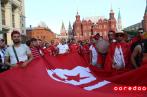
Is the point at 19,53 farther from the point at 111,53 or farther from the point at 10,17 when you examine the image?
the point at 10,17

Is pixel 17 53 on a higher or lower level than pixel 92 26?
lower

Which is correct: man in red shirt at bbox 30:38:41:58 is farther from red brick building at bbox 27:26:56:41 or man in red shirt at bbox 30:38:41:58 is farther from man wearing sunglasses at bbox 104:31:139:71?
red brick building at bbox 27:26:56:41

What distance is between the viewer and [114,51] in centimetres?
995

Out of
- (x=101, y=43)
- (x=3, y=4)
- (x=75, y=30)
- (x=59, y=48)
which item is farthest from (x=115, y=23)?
(x=101, y=43)

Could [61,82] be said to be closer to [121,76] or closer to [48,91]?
[48,91]

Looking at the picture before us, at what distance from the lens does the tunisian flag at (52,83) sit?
7348 millimetres

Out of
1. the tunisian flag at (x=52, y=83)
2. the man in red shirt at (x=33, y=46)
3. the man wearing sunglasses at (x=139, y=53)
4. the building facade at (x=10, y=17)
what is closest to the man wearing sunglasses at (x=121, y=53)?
the man wearing sunglasses at (x=139, y=53)

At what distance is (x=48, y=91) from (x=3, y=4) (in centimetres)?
5466

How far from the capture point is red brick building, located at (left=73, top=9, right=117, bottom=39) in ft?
540

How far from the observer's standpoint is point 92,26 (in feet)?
544

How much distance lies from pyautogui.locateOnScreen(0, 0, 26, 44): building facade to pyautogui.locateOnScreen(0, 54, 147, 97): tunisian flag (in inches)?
1732

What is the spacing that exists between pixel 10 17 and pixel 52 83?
55.5 meters

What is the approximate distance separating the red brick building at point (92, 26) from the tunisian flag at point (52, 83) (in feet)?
507

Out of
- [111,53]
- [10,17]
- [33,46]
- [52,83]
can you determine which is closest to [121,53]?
[111,53]
